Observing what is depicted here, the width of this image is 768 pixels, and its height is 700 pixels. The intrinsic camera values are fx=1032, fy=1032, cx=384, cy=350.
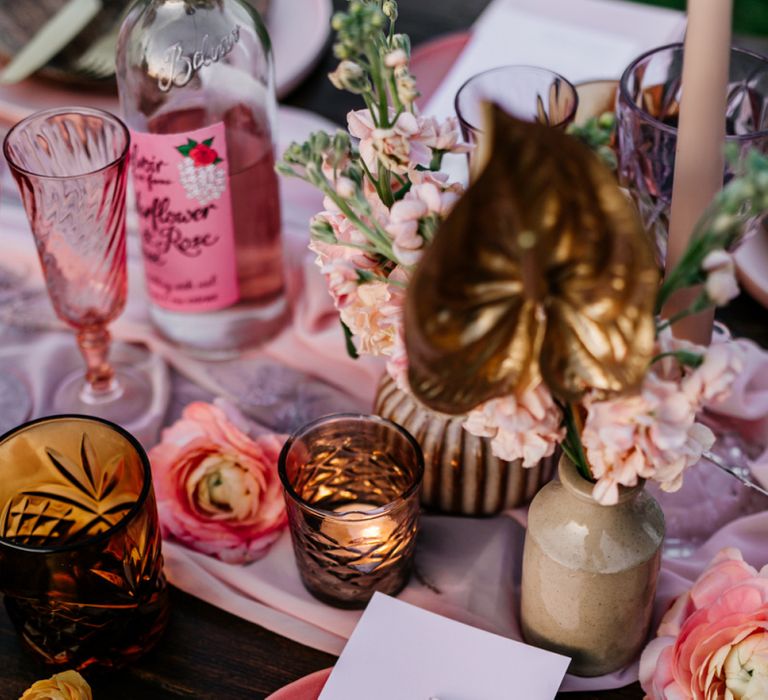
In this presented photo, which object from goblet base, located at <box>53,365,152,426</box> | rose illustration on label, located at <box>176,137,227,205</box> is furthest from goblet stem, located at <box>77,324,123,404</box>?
rose illustration on label, located at <box>176,137,227,205</box>

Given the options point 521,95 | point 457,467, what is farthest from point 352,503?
point 521,95

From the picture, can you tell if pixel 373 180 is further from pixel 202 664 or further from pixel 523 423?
pixel 202 664

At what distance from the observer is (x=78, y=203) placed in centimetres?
63

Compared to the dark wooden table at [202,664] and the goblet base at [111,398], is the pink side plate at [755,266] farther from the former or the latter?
the goblet base at [111,398]

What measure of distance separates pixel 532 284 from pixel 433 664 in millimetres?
241

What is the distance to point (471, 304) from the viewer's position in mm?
384

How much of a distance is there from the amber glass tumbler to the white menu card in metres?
0.11

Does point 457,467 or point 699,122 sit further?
point 457,467

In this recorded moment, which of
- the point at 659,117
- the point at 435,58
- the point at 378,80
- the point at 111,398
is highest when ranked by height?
the point at 378,80

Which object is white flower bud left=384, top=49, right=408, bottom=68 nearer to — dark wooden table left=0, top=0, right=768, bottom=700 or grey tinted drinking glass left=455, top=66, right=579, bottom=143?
grey tinted drinking glass left=455, top=66, right=579, bottom=143

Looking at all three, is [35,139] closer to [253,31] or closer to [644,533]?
[253,31]

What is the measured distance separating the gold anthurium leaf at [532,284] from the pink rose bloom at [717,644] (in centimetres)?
17

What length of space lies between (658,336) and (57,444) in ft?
1.08

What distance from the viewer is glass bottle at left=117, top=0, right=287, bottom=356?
667 mm
